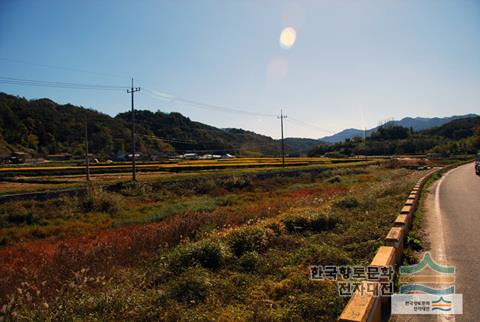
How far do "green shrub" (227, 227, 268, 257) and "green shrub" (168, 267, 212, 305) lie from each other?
64.5 inches

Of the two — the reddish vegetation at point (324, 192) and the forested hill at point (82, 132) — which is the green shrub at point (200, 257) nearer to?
the reddish vegetation at point (324, 192)

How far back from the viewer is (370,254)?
6359 mm

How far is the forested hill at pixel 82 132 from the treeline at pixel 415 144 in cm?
3929

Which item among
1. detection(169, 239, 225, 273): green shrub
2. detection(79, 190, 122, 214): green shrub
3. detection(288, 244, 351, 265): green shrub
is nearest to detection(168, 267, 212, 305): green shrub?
detection(169, 239, 225, 273): green shrub

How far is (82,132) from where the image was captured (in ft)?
332

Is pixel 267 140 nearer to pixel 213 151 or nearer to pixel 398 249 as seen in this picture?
pixel 213 151

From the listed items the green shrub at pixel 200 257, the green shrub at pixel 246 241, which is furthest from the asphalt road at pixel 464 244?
the green shrub at pixel 200 257

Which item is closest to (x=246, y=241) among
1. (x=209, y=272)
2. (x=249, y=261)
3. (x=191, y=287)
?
(x=249, y=261)

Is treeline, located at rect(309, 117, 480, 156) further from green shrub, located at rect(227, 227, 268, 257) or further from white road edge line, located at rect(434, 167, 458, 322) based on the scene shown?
green shrub, located at rect(227, 227, 268, 257)

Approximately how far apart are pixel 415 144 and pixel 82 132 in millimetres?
105241

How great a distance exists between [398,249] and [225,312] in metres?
3.73

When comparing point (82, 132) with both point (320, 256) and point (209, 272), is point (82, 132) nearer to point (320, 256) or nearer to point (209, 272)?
point (209, 272)

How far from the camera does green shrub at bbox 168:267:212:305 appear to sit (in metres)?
4.98

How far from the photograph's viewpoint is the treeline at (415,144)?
81938 millimetres
